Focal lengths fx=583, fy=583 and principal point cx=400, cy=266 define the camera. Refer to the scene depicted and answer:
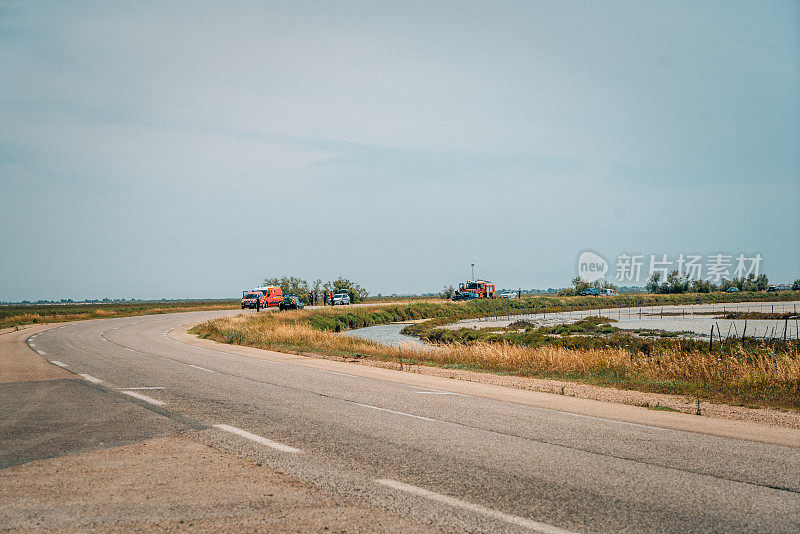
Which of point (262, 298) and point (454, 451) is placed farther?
point (262, 298)

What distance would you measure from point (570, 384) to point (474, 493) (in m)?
11.8

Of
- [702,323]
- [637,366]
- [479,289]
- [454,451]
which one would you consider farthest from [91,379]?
[479,289]

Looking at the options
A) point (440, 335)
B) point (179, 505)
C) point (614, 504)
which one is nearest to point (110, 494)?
point (179, 505)

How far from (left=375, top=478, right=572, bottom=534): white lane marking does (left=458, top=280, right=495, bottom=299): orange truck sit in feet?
298

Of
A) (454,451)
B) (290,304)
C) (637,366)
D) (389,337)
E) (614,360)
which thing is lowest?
(389,337)

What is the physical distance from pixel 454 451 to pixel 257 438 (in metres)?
2.72

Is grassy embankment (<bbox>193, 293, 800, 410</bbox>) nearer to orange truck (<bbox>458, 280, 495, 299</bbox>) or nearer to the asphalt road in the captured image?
the asphalt road

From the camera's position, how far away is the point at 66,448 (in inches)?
292

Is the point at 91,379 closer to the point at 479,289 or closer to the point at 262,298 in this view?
the point at 262,298

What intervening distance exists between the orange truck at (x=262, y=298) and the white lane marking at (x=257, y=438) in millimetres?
59867

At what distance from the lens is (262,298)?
69.1 meters

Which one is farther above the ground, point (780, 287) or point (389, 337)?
point (780, 287)

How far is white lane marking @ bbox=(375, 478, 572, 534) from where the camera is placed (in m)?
4.75

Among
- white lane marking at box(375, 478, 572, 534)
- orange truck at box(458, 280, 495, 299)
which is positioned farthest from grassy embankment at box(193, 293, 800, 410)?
orange truck at box(458, 280, 495, 299)
